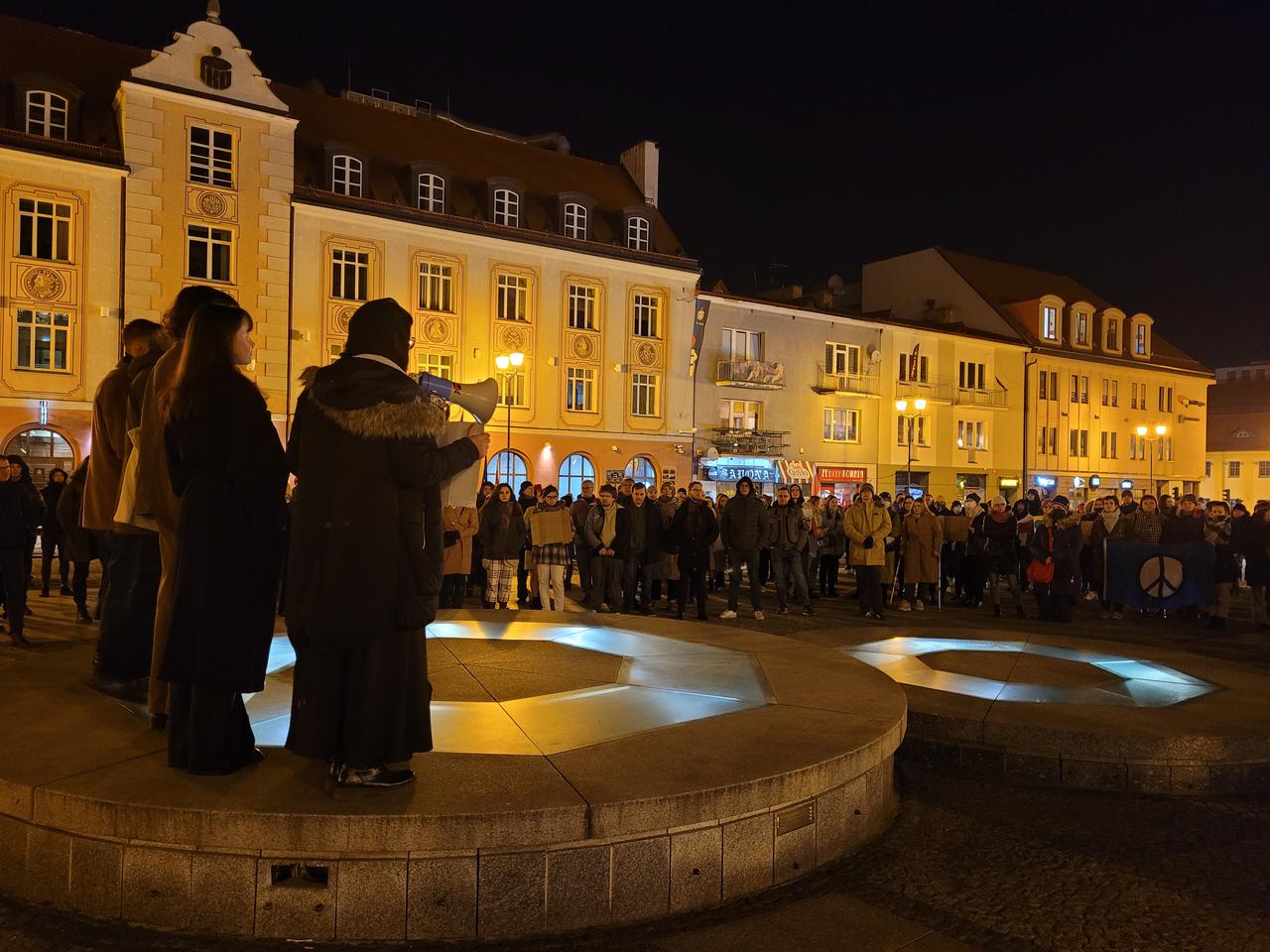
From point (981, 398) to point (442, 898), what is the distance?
4742cm

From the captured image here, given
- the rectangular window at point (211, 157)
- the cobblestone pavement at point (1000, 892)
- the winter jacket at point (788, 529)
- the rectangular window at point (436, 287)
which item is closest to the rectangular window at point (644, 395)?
the rectangular window at point (436, 287)

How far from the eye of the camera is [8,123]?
84.3 feet

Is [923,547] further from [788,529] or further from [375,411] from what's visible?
[375,411]

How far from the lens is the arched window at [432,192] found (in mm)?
32125

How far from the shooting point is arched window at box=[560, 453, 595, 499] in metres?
34.5

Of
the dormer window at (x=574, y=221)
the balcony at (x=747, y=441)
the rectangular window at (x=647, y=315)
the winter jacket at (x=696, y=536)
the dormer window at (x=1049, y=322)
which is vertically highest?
the dormer window at (x=574, y=221)

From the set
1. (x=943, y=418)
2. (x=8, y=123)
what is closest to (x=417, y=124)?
(x=8, y=123)

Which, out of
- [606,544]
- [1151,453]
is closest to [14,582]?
[606,544]

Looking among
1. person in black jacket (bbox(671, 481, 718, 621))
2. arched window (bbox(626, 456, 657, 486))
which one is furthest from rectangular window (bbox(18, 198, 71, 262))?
person in black jacket (bbox(671, 481, 718, 621))

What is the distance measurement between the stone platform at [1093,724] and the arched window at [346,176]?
89.4 ft

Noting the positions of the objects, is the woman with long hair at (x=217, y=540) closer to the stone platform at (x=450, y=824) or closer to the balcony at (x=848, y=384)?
the stone platform at (x=450, y=824)

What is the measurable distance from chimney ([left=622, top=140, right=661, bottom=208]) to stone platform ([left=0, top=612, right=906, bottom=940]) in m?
36.7

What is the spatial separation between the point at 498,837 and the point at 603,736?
4.31 feet

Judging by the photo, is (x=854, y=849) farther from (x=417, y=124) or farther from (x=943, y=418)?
(x=943, y=418)
